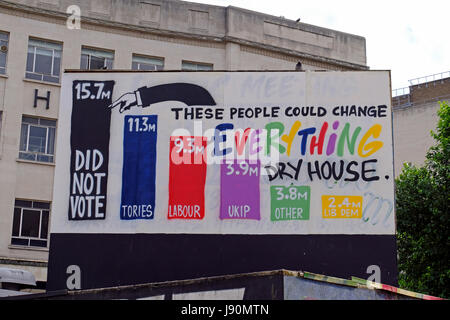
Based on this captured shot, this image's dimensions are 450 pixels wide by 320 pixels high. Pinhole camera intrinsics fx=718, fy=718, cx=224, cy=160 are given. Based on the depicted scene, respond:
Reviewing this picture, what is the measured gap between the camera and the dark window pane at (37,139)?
33.2 m

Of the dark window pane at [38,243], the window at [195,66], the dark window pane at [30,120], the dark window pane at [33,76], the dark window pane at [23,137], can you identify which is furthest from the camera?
the window at [195,66]

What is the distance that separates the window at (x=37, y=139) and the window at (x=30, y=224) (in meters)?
2.16

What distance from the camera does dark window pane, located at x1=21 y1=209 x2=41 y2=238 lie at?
3231 centimetres

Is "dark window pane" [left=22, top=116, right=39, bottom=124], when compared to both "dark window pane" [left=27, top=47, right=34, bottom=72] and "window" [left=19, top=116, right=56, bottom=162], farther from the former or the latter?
"dark window pane" [left=27, top=47, right=34, bottom=72]

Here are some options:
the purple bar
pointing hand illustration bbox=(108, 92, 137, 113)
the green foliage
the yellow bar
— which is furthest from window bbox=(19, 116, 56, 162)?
the yellow bar

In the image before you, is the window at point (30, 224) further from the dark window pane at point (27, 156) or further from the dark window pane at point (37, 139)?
the dark window pane at point (37, 139)

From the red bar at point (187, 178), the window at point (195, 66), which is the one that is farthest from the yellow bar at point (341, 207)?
the window at point (195, 66)

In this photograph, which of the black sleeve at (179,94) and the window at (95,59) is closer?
the black sleeve at (179,94)

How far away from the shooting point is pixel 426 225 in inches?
1273

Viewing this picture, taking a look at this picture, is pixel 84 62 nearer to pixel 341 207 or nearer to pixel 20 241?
pixel 20 241

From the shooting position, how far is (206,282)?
12.5m

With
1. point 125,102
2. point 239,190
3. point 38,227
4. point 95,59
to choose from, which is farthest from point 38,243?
point 239,190

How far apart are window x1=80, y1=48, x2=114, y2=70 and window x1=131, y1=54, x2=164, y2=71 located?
1.18 metres

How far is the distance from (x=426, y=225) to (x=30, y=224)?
17866 millimetres
